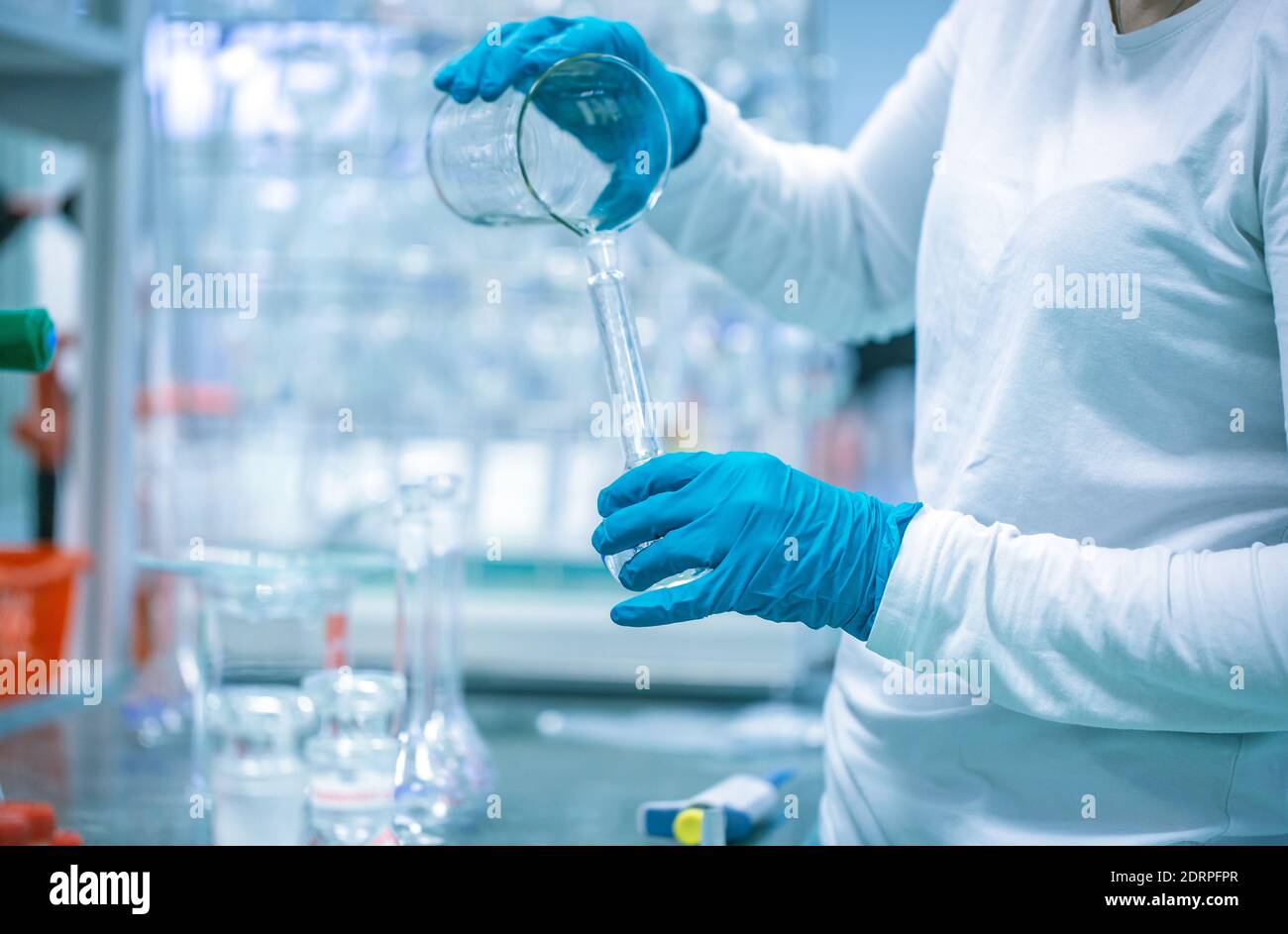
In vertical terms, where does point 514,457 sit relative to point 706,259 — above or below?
below

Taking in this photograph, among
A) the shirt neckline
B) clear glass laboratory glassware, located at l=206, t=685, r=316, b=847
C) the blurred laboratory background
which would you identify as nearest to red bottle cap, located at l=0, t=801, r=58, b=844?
clear glass laboratory glassware, located at l=206, t=685, r=316, b=847

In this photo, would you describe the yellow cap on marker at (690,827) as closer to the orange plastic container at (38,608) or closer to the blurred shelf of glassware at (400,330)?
the orange plastic container at (38,608)

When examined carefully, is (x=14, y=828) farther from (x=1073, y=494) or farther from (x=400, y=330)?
(x=400, y=330)

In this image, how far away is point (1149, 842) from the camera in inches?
37.8

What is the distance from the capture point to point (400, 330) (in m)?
2.93

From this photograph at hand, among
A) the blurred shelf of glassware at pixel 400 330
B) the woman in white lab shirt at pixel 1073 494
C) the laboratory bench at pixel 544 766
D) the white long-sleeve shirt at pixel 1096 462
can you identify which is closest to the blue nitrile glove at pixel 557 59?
the woman in white lab shirt at pixel 1073 494

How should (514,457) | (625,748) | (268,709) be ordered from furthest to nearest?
(514,457)
(625,748)
(268,709)

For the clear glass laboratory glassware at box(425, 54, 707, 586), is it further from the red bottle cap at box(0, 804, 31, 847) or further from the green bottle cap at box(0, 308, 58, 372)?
the red bottle cap at box(0, 804, 31, 847)

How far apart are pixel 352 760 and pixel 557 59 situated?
65cm

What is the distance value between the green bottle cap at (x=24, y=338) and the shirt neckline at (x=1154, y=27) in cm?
93

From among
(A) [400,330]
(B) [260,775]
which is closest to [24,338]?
(B) [260,775]
